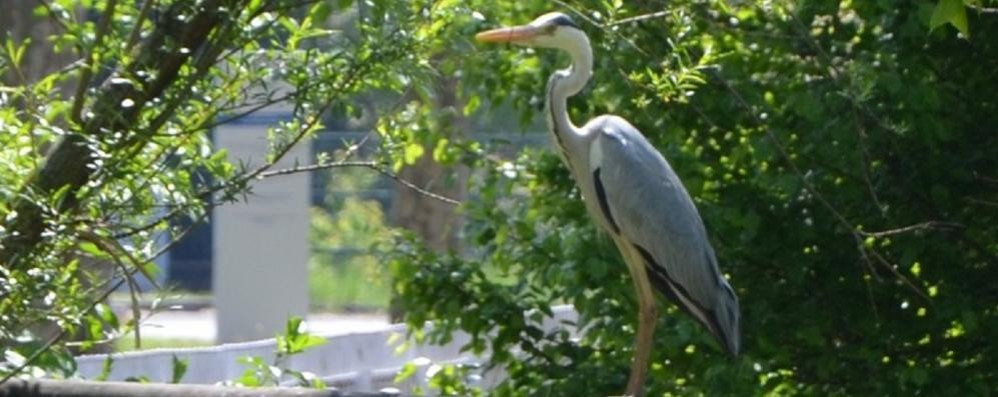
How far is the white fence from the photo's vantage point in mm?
7510

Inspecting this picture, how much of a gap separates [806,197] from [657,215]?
74 centimetres

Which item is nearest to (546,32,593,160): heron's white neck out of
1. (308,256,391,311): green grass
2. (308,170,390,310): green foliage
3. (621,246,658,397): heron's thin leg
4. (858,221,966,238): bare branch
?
(621,246,658,397): heron's thin leg

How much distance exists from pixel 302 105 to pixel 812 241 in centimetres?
267

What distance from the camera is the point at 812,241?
6.62 metres

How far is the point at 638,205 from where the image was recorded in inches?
242

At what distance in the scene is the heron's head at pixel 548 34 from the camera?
18.9 feet

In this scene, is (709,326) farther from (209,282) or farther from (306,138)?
(209,282)

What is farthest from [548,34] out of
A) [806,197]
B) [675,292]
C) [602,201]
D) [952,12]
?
[952,12]

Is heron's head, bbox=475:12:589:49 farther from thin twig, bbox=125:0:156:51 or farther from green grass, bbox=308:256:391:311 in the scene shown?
green grass, bbox=308:256:391:311

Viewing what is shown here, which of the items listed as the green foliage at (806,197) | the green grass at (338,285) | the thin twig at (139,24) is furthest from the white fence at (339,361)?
the green grass at (338,285)

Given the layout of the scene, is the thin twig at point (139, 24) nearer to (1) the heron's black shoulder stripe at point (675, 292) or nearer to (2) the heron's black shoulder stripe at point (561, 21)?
(2) the heron's black shoulder stripe at point (561, 21)

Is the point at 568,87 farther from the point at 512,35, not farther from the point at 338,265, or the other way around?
the point at 338,265

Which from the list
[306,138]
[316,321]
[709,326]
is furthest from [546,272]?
[316,321]

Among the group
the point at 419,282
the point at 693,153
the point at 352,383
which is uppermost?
the point at 693,153
